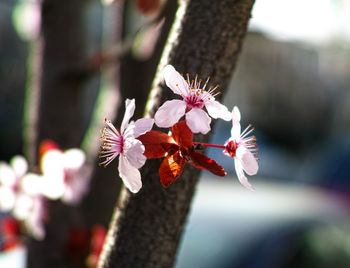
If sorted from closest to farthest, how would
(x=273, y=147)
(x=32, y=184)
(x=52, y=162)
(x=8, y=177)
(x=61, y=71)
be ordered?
(x=52, y=162)
(x=32, y=184)
(x=8, y=177)
(x=61, y=71)
(x=273, y=147)

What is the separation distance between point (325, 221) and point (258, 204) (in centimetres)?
67

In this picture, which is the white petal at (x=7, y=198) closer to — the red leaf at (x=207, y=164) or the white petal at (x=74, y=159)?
the white petal at (x=74, y=159)

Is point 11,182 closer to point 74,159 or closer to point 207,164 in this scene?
point 74,159

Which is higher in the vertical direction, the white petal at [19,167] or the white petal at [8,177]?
the white petal at [19,167]

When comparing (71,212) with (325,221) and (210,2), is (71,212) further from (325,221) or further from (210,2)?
(325,221)

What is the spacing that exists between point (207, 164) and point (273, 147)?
12895 mm

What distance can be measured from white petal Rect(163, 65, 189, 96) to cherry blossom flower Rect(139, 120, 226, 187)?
5 cm

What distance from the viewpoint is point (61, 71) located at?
2.59m

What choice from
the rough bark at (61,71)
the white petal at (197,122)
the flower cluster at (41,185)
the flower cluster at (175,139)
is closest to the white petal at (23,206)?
the flower cluster at (41,185)

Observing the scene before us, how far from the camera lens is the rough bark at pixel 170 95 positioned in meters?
1.37

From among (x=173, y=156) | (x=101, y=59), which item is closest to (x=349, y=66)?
(x=101, y=59)

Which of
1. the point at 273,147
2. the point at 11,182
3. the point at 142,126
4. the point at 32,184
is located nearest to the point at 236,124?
the point at 142,126

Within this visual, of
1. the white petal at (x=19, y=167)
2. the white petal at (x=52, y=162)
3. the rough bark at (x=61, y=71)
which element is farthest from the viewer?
the rough bark at (x=61, y=71)

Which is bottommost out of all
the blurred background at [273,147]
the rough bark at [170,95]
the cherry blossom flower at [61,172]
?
the blurred background at [273,147]
